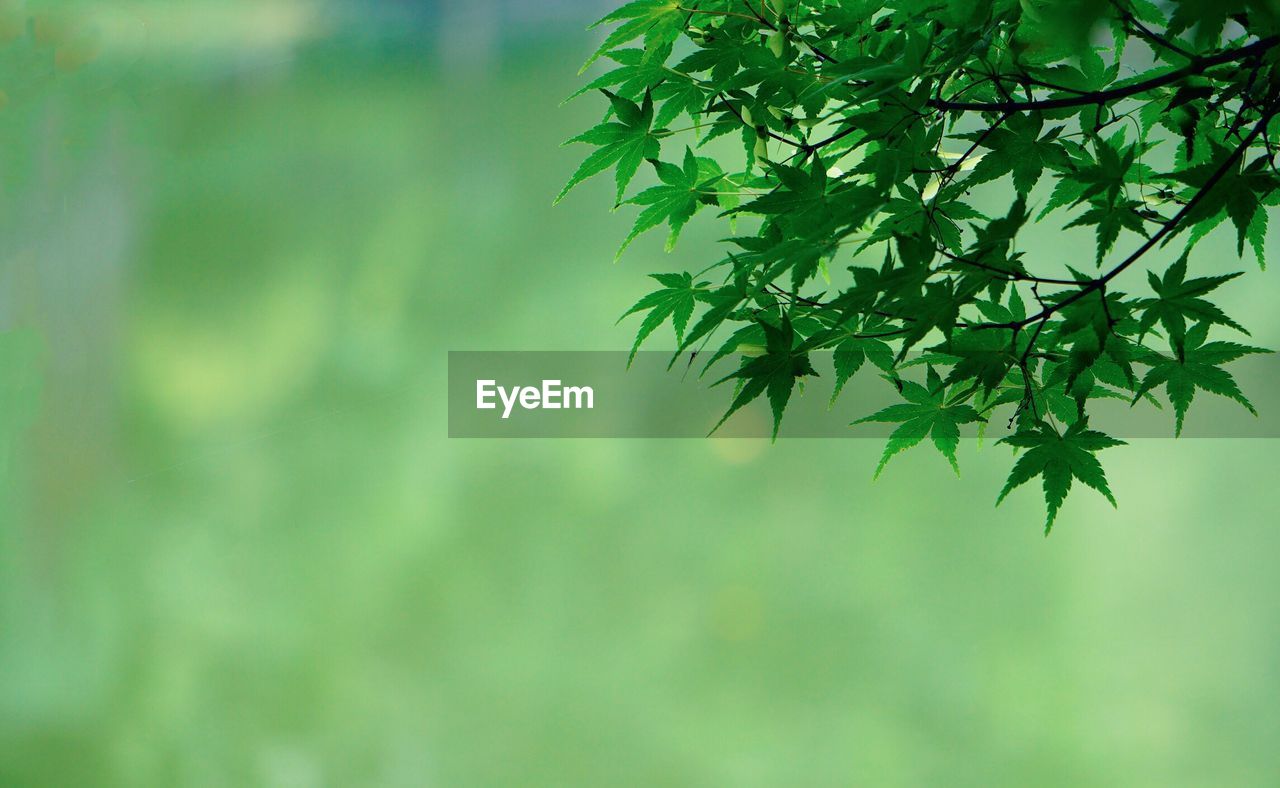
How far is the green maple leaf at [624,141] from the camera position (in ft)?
2.49

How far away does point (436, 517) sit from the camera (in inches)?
83.5

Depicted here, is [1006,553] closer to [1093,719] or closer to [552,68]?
[1093,719]

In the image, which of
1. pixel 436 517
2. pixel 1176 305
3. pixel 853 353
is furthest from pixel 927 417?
pixel 436 517

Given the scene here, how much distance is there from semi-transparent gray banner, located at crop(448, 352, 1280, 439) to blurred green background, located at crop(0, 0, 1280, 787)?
0.13 feet

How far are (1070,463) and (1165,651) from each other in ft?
5.13

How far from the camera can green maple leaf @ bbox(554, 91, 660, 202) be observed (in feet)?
2.49

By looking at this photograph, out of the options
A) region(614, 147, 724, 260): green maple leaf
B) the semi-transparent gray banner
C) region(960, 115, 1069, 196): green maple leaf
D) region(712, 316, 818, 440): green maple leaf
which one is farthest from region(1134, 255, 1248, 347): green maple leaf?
the semi-transparent gray banner

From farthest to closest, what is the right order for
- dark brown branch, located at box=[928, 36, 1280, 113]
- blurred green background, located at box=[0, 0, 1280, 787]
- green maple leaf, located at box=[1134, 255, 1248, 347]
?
1. blurred green background, located at box=[0, 0, 1280, 787]
2. green maple leaf, located at box=[1134, 255, 1248, 347]
3. dark brown branch, located at box=[928, 36, 1280, 113]

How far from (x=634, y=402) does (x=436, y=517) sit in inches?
18.8

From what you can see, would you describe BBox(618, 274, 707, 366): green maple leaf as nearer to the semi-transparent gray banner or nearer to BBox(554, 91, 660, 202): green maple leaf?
BBox(554, 91, 660, 202): green maple leaf

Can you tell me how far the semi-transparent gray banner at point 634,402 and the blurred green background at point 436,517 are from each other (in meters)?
0.04

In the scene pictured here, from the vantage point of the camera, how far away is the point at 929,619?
6.66 feet

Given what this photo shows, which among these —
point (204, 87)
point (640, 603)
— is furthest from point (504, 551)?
point (204, 87)

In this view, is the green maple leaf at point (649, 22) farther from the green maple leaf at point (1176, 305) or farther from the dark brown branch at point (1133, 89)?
the green maple leaf at point (1176, 305)
